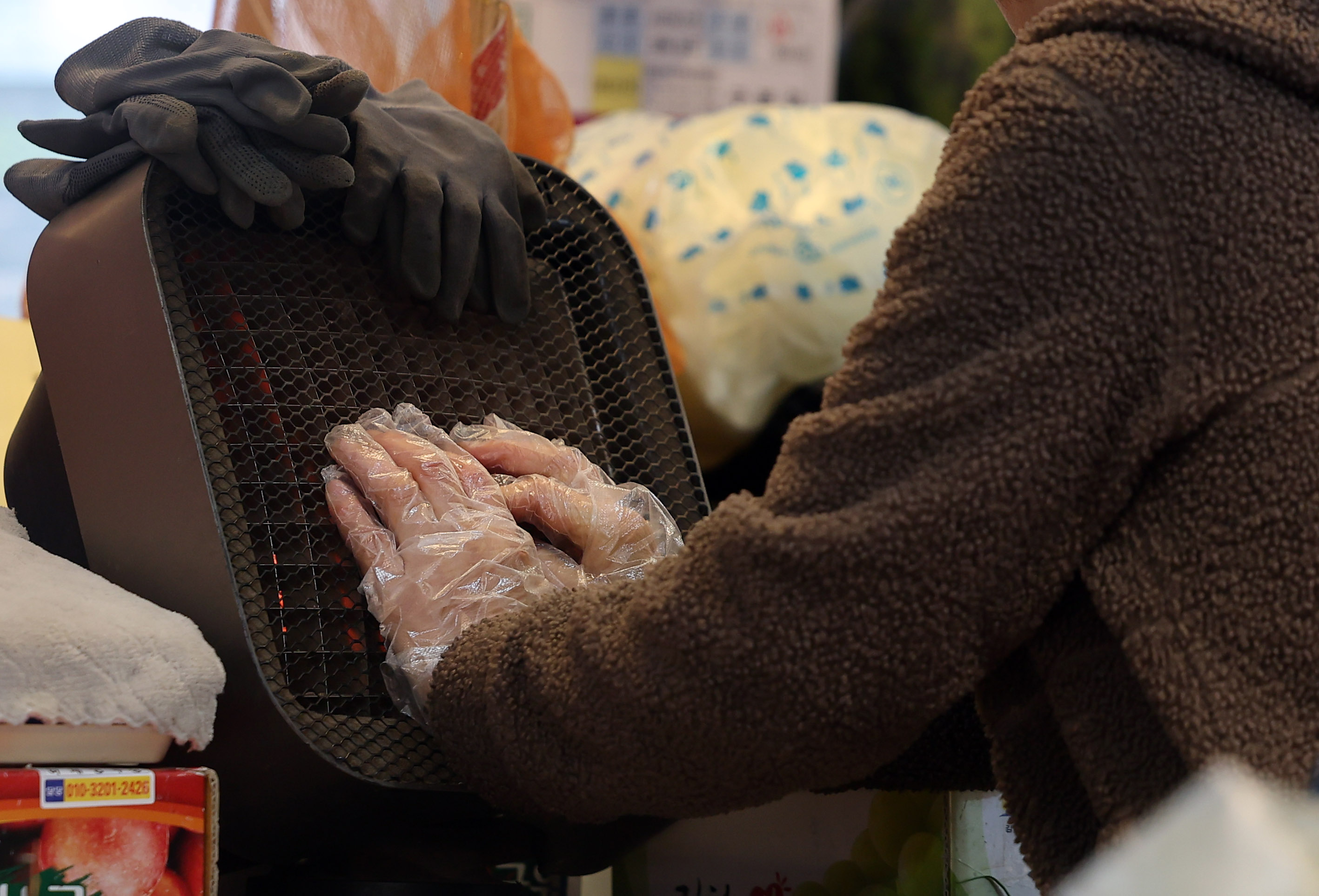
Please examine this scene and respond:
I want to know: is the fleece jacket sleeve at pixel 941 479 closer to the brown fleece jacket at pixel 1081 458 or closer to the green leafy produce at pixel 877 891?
the brown fleece jacket at pixel 1081 458

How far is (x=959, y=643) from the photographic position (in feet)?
1.47

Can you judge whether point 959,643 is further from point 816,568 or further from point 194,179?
point 194,179

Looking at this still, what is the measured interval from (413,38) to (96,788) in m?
0.87

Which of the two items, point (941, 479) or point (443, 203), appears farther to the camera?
point (443, 203)

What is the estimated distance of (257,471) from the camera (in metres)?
0.63

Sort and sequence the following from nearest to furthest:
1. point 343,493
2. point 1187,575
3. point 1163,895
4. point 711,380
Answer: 1. point 1163,895
2. point 1187,575
3. point 343,493
4. point 711,380

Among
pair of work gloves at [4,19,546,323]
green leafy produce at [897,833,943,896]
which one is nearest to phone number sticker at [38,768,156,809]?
pair of work gloves at [4,19,546,323]

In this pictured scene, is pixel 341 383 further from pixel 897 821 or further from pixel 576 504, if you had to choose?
pixel 897 821

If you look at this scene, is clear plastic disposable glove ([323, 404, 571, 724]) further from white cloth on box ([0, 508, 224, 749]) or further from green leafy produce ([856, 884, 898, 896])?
green leafy produce ([856, 884, 898, 896])

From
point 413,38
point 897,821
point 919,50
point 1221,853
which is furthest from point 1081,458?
point 919,50

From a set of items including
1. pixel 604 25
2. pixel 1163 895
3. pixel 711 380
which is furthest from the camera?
pixel 604 25

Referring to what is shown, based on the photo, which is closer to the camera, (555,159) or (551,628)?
(551,628)

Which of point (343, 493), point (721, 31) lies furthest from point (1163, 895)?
point (721, 31)

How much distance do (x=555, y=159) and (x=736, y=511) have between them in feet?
3.09
